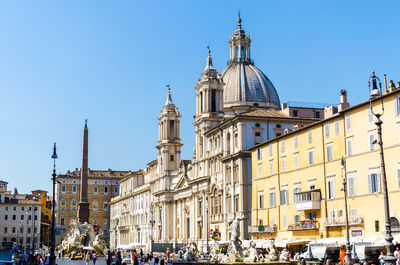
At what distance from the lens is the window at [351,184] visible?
41094 millimetres

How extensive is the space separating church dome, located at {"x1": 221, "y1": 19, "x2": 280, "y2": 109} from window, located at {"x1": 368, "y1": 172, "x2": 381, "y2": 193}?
39787mm

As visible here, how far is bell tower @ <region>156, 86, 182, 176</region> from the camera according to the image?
90438mm

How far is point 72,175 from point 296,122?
86.8 meters

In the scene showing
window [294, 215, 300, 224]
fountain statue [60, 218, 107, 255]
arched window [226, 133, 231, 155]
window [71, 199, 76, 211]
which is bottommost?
fountain statue [60, 218, 107, 255]

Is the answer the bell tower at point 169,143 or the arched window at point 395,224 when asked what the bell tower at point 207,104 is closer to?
the bell tower at point 169,143

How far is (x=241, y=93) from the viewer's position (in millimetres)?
78750

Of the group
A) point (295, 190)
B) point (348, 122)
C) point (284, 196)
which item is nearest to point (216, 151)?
point (284, 196)

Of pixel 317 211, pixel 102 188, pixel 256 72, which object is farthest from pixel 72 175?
pixel 317 211

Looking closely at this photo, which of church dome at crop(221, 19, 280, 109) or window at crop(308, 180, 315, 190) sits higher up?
church dome at crop(221, 19, 280, 109)

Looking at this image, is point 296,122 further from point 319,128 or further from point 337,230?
point 337,230

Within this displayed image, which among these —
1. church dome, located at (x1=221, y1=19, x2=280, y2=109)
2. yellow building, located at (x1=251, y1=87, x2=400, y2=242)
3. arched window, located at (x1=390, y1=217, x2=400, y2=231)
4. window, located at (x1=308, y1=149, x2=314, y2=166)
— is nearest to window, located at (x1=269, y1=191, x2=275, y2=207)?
yellow building, located at (x1=251, y1=87, x2=400, y2=242)

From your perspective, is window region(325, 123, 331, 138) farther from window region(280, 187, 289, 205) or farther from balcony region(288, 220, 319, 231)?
window region(280, 187, 289, 205)

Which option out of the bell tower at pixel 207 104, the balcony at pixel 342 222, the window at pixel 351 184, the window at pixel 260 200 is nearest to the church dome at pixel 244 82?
the bell tower at pixel 207 104

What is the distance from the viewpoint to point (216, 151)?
6694 cm
